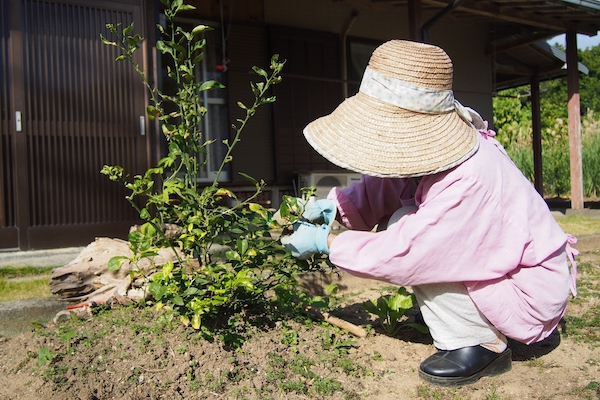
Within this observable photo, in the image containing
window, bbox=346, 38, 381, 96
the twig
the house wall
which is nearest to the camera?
the twig

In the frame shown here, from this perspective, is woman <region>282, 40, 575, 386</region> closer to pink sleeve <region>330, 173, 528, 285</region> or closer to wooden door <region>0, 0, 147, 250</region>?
pink sleeve <region>330, 173, 528, 285</region>

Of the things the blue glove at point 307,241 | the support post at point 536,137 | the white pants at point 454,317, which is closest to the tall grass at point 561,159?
the support post at point 536,137

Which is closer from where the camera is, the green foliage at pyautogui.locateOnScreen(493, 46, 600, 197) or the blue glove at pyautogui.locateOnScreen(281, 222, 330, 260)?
the blue glove at pyautogui.locateOnScreen(281, 222, 330, 260)

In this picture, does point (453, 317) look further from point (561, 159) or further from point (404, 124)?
point (561, 159)

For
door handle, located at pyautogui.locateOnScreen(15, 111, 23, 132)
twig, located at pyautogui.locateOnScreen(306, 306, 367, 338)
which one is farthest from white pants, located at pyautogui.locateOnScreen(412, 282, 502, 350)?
door handle, located at pyautogui.locateOnScreen(15, 111, 23, 132)

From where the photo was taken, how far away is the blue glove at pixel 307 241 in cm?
218

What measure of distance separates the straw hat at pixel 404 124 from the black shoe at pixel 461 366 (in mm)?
780

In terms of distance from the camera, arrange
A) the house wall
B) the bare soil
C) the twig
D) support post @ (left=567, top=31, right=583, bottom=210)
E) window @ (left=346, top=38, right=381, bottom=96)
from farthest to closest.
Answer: support post @ (left=567, top=31, right=583, bottom=210)
window @ (left=346, top=38, right=381, bottom=96)
the house wall
the twig
the bare soil

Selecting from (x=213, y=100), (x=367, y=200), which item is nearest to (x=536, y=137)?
(x=213, y=100)

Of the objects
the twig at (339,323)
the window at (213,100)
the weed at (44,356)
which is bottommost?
the twig at (339,323)

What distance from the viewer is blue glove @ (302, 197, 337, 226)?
248 cm

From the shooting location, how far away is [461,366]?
7.22 feet

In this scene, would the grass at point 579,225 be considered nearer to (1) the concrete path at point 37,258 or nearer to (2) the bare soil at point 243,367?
(2) the bare soil at point 243,367

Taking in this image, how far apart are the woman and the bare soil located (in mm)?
177
